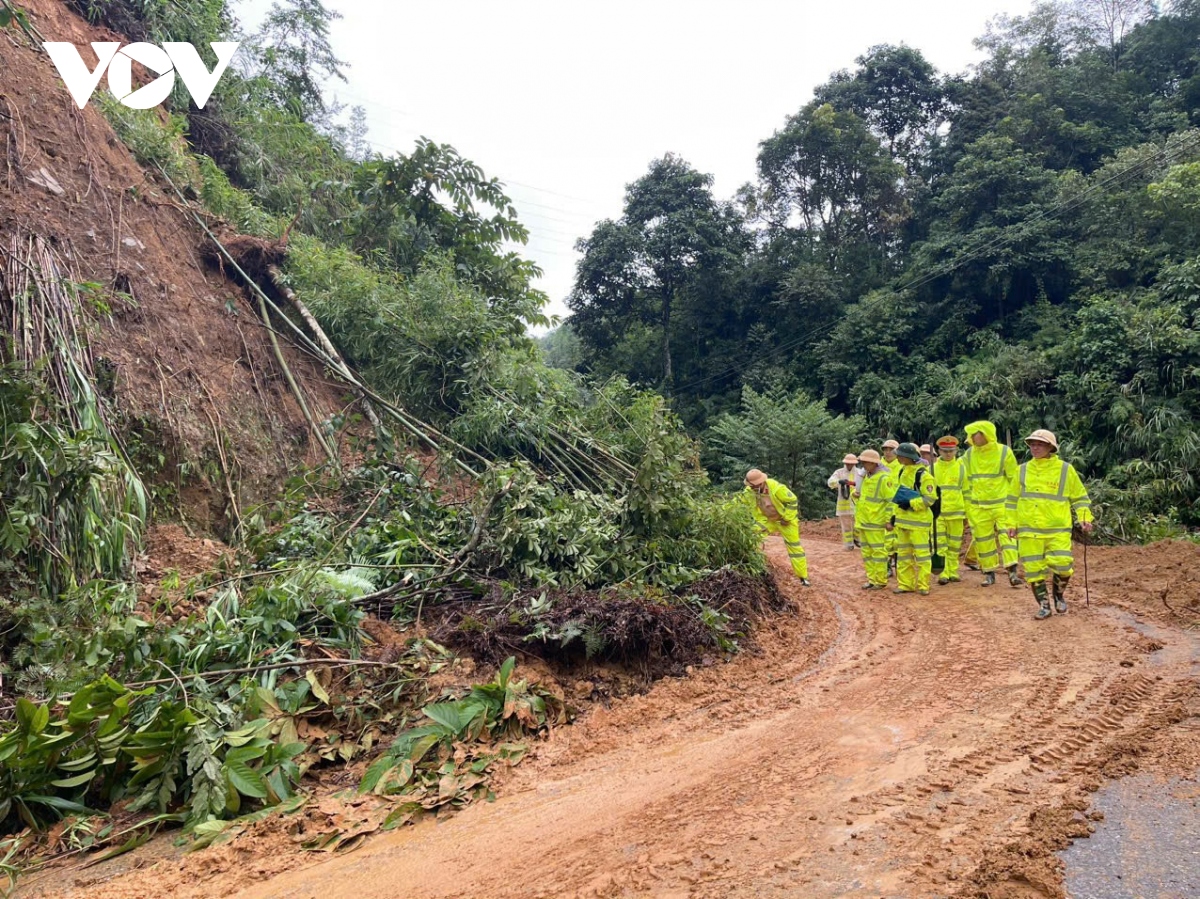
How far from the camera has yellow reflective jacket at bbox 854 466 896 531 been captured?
7.64 metres

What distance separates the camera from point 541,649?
4730mm

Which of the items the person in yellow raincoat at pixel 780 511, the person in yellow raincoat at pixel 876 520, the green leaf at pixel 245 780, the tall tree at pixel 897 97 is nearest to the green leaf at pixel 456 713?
the green leaf at pixel 245 780

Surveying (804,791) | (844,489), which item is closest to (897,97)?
(844,489)

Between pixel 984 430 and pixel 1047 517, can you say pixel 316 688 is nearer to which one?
pixel 1047 517

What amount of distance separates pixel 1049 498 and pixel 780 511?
102 inches

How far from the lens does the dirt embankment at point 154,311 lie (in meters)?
6.72

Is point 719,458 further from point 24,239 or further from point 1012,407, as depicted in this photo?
point 24,239

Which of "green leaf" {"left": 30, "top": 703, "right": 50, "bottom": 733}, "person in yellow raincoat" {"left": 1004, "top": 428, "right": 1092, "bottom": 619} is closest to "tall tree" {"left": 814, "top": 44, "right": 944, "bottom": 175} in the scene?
"person in yellow raincoat" {"left": 1004, "top": 428, "right": 1092, "bottom": 619}

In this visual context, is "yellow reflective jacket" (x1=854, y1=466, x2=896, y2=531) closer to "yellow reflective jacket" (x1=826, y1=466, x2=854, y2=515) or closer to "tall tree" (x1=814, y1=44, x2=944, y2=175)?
"yellow reflective jacket" (x1=826, y1=466, x2=854, y2=515)

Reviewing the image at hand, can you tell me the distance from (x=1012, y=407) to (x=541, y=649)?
48.4 ft

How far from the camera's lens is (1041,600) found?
5992 millimetres

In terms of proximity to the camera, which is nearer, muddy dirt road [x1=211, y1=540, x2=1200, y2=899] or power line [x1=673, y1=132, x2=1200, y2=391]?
muddy dirt road [x1=211, y1=540, x2=1200, y2=899]

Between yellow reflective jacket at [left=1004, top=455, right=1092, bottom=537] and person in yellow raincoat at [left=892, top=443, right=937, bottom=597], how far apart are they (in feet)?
3.36

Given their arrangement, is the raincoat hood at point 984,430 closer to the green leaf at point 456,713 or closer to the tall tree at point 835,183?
the green leaf at point 456,713
